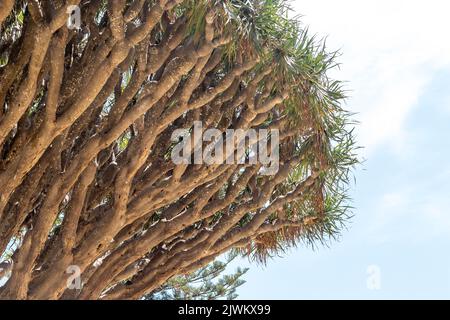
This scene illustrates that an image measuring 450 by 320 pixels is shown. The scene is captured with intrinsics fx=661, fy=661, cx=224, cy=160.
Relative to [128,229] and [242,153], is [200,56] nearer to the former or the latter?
[242,153]

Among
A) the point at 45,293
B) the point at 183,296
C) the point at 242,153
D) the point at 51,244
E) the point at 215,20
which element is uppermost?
the point at 183,296

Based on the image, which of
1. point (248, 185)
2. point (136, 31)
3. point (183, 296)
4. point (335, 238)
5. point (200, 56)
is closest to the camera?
point (136, 31)

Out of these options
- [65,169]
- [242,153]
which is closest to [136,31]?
[65,169]

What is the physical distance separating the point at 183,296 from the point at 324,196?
Answer: 6.93 metres

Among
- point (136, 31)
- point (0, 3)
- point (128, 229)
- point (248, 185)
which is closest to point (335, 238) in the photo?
point (248, 185)

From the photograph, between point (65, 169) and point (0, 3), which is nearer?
point (0, 3)

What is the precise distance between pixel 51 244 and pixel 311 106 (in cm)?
235

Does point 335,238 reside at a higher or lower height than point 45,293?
higher

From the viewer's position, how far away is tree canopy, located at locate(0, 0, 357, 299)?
436 cm

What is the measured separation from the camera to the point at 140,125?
15.6ft

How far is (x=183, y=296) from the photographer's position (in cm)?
1259

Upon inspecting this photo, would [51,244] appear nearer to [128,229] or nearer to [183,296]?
[128,229]

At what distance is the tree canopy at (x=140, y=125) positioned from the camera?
14.3 ft

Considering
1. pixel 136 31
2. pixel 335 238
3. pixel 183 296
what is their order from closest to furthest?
pixel 136 31 → pixel 335 238 → pixel 183 296
